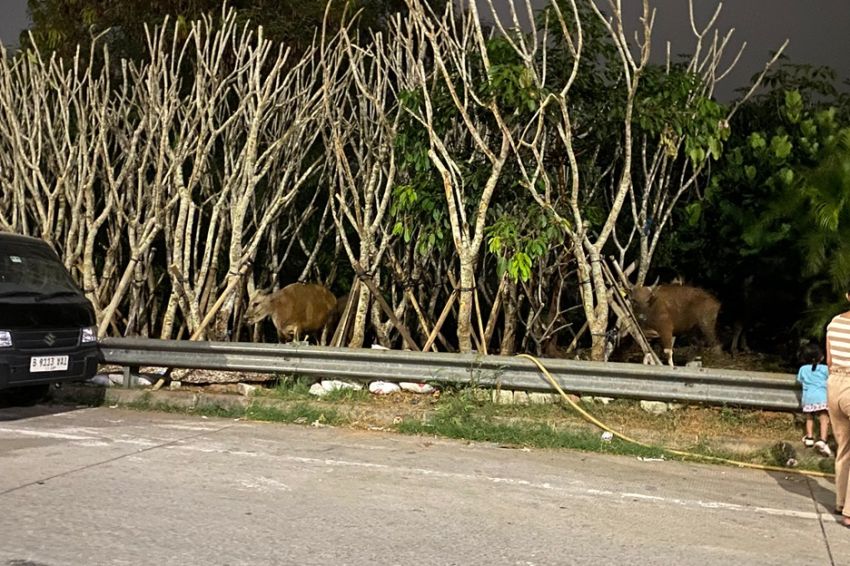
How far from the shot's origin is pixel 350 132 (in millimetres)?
11875

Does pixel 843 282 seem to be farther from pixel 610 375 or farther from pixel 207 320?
pixel 207 320

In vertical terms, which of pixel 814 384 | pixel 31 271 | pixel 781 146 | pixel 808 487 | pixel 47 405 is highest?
pixel 781 146

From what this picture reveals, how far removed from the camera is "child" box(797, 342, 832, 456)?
298 inches

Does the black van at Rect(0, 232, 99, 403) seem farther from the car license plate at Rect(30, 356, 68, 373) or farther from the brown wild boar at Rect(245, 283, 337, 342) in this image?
the brown wild boar at Rect(245, 283, 337, 342)

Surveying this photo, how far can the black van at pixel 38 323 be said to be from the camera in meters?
8.63

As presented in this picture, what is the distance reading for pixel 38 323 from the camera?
29.2 ft

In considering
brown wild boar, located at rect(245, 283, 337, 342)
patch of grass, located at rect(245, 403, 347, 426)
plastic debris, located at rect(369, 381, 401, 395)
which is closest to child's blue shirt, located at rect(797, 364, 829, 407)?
plastic debris, located at rect(369, 381, 401, 395)

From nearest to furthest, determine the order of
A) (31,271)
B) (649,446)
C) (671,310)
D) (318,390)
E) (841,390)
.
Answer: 1. (841,390)
2. (649,446)
3. (31,271)
4. (318,390)
5. (671,310)

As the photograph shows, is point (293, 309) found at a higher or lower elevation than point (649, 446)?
higher

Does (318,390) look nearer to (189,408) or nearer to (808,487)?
(189,408)

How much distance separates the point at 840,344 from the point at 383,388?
4737 millimetres

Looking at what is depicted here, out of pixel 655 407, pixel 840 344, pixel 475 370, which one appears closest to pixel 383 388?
pixel 475 370

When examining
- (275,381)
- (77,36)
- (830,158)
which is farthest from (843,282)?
(77,36)

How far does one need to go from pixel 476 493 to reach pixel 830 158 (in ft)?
16.8
